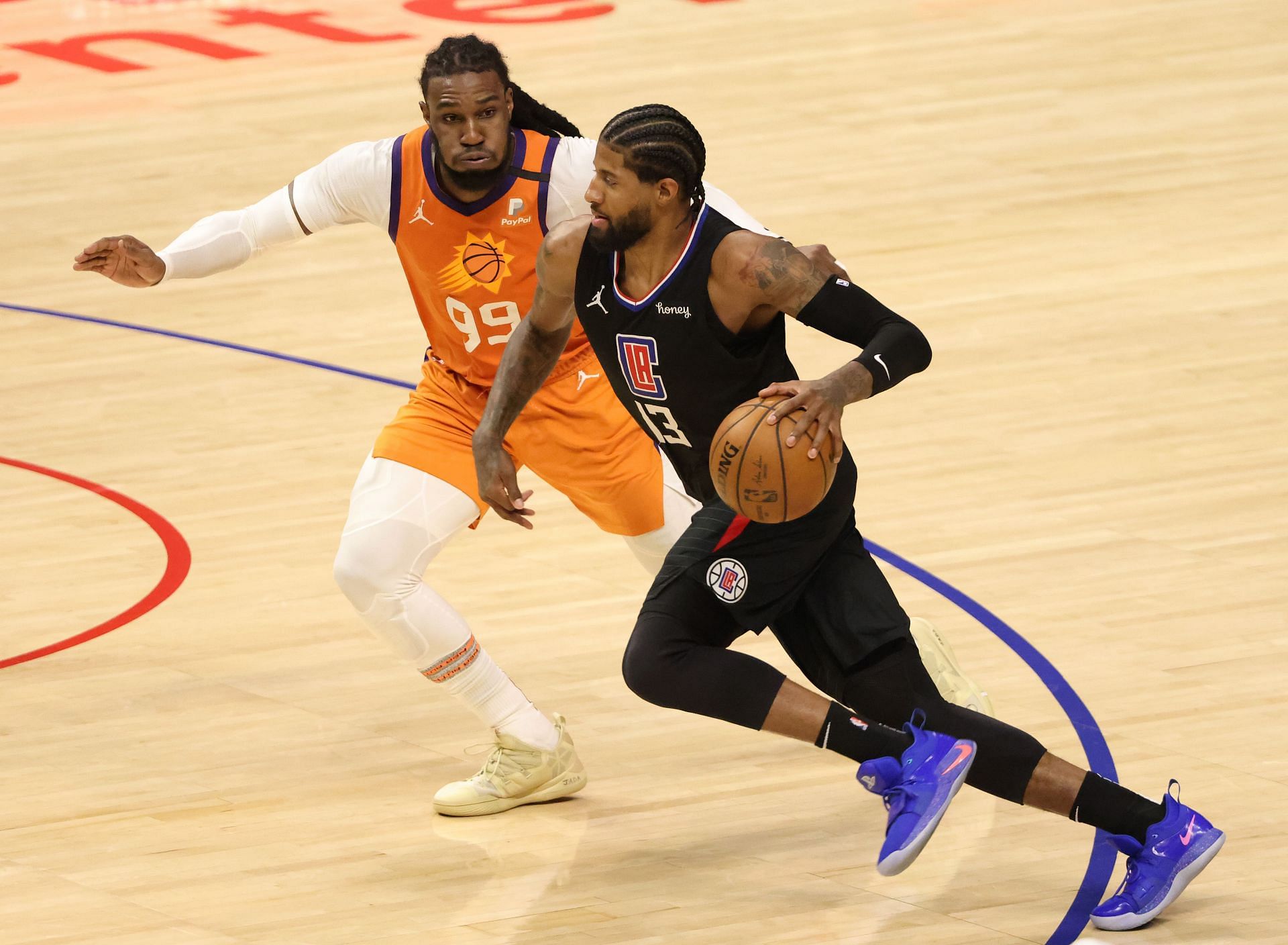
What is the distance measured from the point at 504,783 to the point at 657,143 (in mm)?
1782

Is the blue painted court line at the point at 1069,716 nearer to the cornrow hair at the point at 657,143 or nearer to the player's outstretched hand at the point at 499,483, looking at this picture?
the player's outstretched hand at the point at 499,483

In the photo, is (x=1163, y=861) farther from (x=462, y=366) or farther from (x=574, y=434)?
(x=462, y=366)

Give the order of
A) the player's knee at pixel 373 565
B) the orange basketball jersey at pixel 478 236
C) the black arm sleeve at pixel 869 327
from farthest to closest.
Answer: the orange basketball jersey at pixel 478 236
the player's knee at pixel 373 565
the black arm sleeve at pixel 869 327

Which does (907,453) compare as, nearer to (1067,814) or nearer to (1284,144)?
(1067,814)

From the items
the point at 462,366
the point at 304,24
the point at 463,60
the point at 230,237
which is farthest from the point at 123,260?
the point at 304,24

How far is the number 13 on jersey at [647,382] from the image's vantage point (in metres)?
4.33

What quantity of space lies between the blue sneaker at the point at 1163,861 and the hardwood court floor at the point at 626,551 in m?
0.07

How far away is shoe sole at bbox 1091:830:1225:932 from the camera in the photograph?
13.9ft

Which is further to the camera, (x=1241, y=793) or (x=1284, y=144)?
(x=1284, y=144)

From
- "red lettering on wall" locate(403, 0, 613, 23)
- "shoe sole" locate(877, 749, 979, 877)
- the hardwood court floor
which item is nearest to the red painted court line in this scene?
the hardwood court floor

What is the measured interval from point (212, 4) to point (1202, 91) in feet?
25.7

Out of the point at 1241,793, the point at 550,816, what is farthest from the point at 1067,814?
the point at 550,816

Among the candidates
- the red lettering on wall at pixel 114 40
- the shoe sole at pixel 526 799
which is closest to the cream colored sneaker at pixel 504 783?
the shoe sole at pixel 526 799

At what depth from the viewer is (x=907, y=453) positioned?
7539 millimetres
